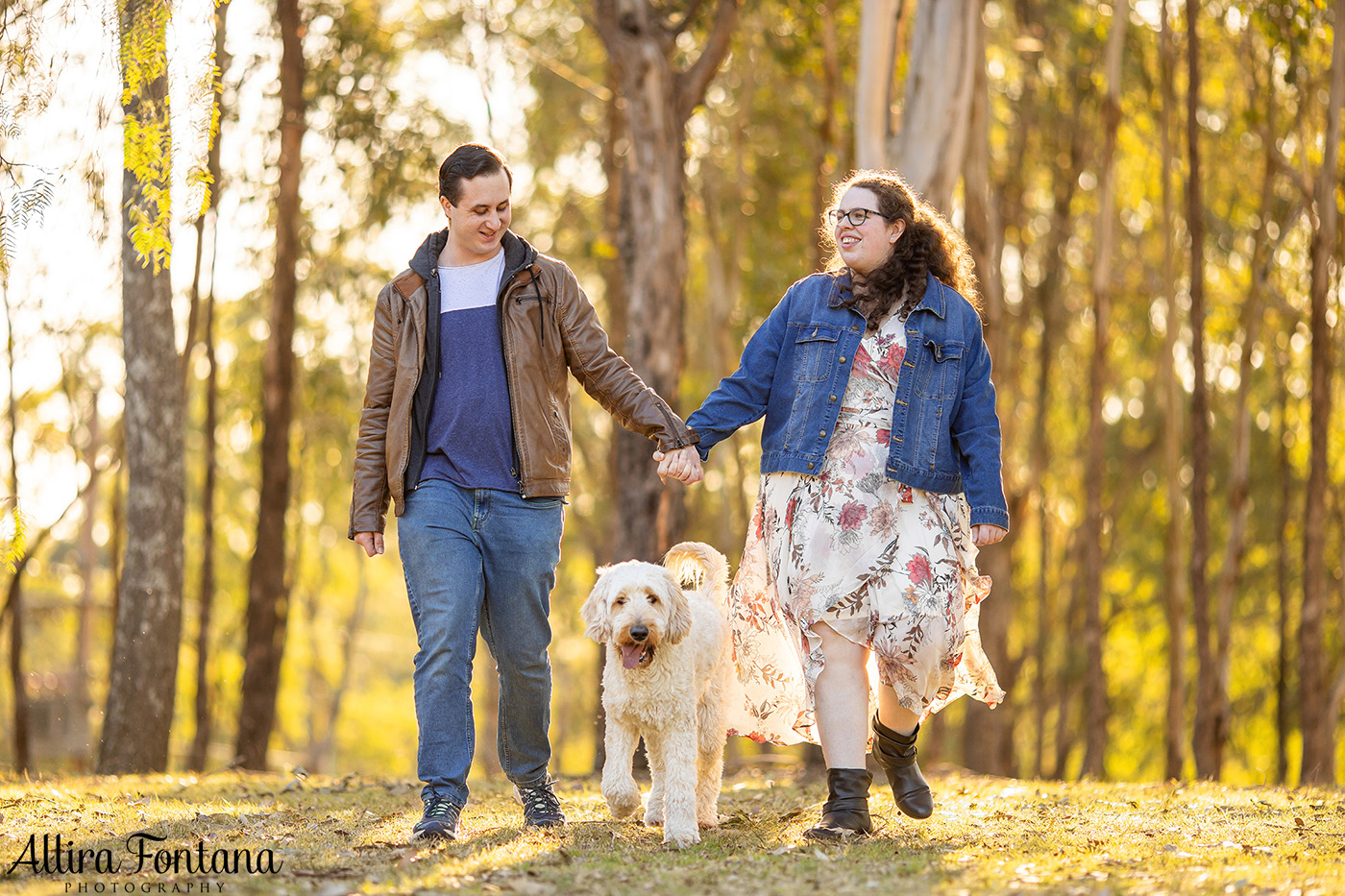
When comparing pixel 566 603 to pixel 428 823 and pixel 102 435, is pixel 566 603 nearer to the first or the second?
pixel 102 435

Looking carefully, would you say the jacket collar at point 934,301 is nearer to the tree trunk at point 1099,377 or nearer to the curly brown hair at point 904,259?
the curly brown hair at point 904,259

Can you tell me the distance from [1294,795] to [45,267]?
7.82 metres

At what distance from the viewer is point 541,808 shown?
16.6 feet

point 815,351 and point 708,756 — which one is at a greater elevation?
point 815,351

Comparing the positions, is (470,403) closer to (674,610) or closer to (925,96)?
(674,610)

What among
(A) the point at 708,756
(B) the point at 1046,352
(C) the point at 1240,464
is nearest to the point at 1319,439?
(C) the point at 1240,464

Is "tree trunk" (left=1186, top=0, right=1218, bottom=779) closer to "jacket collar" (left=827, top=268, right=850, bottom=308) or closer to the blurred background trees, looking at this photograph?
the blurred background trees

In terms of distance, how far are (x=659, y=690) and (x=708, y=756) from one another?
0.54 m

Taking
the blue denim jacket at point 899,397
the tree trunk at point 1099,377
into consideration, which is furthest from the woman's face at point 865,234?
the tree trunk at point 1099,377

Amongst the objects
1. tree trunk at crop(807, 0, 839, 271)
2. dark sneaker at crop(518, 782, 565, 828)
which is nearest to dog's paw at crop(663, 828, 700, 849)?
dark sneaker at crop(518, 782, 565, 828)

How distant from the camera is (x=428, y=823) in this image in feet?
15.2

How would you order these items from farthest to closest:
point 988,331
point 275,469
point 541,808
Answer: point 988,331, point 275,469, point 541,808

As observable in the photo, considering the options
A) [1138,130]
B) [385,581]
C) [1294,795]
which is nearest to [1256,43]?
[1138,130]

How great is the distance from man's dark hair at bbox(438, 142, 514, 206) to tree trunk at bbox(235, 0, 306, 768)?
6961 millimetres
